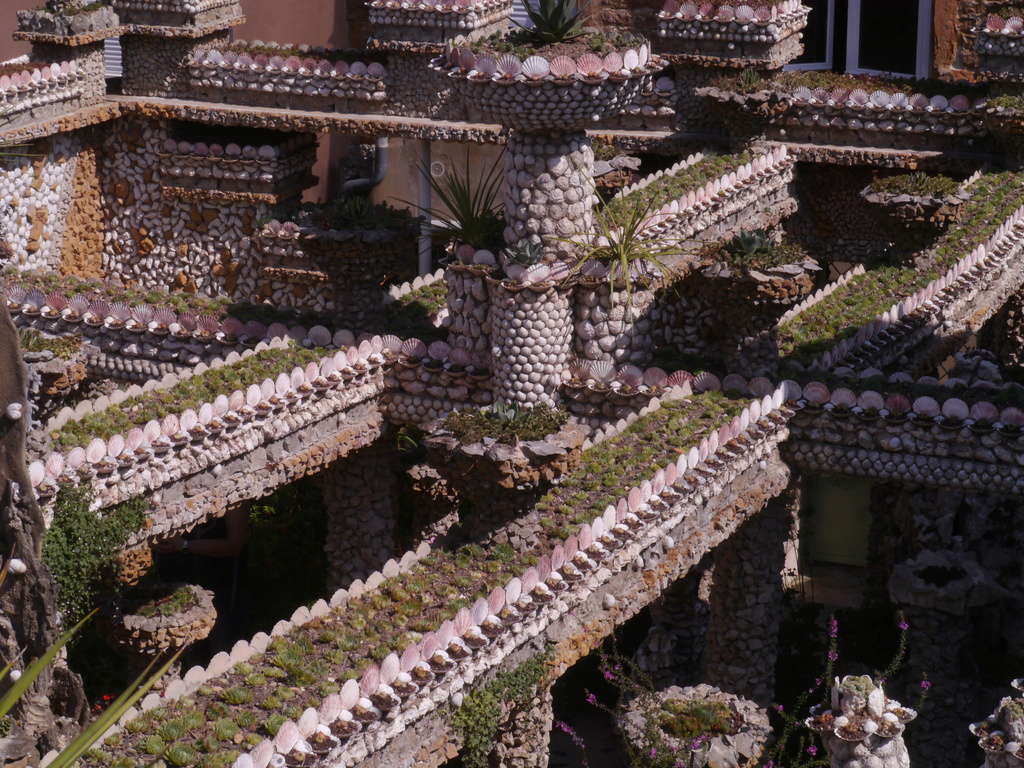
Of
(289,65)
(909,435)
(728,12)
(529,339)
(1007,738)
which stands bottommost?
(1007,738)

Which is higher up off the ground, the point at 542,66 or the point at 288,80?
the point at 542,66

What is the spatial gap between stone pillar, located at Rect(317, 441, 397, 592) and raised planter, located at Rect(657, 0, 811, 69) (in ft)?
25.3

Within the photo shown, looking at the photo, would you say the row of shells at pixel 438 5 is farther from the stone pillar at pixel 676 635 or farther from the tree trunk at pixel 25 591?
the tree trunk at pixel 25 591

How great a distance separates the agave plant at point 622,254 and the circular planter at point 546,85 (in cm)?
111

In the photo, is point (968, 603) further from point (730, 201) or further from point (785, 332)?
point (730, 201)

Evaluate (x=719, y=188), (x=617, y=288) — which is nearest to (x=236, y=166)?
(x=719, y=188)

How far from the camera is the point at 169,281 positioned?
27016mm

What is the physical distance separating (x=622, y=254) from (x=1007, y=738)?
6961mm

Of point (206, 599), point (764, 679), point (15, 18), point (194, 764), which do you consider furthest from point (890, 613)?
point (15, 18)

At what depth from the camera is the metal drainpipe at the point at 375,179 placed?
2906cm

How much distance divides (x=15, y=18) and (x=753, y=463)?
1591 cm

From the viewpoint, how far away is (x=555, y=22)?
17.4 metres

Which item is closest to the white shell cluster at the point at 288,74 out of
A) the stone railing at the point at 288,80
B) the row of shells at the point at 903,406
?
the stone railing at the point at 288,80

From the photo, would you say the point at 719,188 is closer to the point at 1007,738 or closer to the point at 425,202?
the point at 425,202
